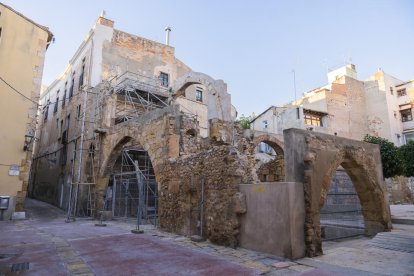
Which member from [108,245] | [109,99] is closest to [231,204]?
[108,245]

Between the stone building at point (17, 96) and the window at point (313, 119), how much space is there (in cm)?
2212

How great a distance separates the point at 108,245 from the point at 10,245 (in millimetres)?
2213

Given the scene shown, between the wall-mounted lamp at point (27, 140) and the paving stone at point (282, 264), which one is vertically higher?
the wall-mounted lamp at point (27, 140)

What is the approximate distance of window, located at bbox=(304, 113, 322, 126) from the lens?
27.2 meters

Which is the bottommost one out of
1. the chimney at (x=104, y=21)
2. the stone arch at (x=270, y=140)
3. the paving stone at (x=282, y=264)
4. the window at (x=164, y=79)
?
the paving stone at (x=282, y=264)

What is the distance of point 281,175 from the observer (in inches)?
426

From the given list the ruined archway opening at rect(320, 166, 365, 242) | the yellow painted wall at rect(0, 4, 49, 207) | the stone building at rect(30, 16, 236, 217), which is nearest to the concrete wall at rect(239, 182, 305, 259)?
the ruined archway opening at rect(320, 166, 365, 242)

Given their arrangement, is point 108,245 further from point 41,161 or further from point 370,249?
point 41,161

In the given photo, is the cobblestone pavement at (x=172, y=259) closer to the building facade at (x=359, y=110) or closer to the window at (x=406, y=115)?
the building facade at (x=359, y=110)

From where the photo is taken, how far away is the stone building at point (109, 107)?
1417cm

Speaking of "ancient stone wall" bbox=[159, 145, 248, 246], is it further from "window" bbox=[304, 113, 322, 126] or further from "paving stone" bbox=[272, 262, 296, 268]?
"window" bbox=[304, 113, 322, 126]

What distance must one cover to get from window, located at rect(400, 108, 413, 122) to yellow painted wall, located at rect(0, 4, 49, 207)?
1346 inches

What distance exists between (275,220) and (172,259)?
2237mm

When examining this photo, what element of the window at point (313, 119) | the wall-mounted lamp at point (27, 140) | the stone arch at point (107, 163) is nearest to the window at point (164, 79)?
the stone arch at point (107, 163)
